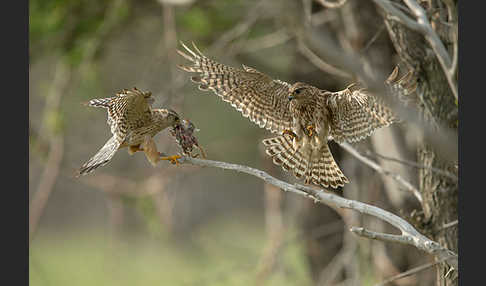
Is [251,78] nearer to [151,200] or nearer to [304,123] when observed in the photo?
[304,123]

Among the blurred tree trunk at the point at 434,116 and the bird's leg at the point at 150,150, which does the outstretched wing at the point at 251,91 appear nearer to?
the bird's leg at the point at 150,150

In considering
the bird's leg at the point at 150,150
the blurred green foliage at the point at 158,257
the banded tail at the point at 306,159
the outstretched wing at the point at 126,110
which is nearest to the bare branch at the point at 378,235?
the banded tail at the point at 306,159

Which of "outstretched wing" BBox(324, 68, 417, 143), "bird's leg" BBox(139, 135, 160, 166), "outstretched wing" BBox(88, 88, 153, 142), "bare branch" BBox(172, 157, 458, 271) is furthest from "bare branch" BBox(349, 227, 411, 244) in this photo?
"bird's leg" BBox(139, 135, 160, 166)

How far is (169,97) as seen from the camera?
437cm

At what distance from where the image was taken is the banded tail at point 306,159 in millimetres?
3264

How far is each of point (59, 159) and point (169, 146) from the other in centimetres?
99

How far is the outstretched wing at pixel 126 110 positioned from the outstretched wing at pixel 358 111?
100cm

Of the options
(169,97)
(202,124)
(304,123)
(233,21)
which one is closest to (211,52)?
(169,97)

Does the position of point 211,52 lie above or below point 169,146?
above

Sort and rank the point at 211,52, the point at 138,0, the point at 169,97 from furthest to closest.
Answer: the point at 138,0, the point at 211,52, the point at 169,97

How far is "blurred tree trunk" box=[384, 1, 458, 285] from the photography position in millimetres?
3047

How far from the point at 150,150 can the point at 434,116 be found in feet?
5.15

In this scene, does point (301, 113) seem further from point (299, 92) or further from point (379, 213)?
point (379, 213)

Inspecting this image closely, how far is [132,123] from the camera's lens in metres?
3.45
